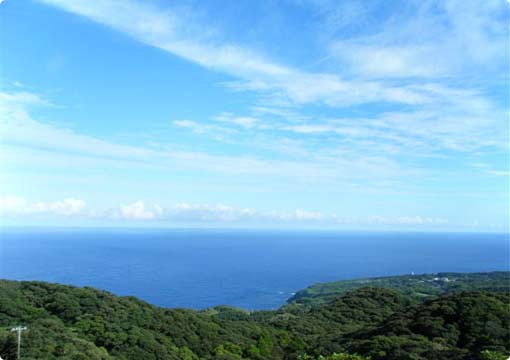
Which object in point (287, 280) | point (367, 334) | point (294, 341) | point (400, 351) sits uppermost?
point (400, 351)

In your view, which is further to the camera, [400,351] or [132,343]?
[132,343]

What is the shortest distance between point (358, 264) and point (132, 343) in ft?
387

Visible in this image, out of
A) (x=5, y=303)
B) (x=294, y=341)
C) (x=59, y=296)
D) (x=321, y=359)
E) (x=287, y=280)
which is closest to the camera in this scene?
(x=321, y=359)

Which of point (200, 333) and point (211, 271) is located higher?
point (200, 333)

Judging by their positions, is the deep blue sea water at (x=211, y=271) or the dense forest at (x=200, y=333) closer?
the dense forest at (x=200, y=333)

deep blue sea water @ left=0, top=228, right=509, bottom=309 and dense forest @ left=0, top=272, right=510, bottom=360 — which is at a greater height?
dense forest @ left=0, top=272, right=510, bottom=360

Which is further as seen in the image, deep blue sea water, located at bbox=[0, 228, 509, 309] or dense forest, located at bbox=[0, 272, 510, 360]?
deep blue sea water, located at bbox=[0, 228, 509, 309]

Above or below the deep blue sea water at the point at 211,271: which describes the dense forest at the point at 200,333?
above

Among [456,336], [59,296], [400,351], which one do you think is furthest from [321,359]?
[59,296]

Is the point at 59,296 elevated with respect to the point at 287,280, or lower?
elevated

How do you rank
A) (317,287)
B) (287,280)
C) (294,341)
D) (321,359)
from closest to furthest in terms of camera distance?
1. (321,359)
2. (294,341)
3. (317,287)
4. (287,280)

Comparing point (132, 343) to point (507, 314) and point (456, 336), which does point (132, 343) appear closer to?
point (456, 336)

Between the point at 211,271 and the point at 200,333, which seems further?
the point at 211,271

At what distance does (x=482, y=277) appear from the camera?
259 feet
